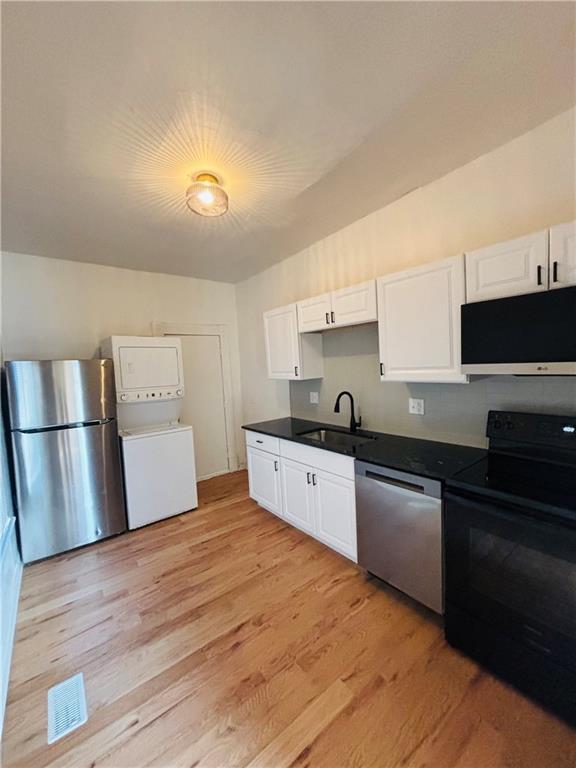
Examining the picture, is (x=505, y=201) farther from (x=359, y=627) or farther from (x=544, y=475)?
(x=359, y=627)

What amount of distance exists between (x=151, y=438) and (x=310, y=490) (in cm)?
166

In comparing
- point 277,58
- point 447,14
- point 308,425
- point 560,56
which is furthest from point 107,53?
point 308,425

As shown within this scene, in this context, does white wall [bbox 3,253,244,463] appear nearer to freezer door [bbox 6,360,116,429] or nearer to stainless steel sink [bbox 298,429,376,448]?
freezer door [bbox 6,360,116,429]

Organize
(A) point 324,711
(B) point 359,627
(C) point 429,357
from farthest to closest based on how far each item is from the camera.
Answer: (C) point 429,357, (B) point 359,627, (A) point 324,711

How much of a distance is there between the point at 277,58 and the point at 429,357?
1.60 metres

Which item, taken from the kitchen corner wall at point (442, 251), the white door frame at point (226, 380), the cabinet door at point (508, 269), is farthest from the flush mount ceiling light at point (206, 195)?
the white door frame at point (226, 380)

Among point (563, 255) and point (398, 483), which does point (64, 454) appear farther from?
point (563, 255)

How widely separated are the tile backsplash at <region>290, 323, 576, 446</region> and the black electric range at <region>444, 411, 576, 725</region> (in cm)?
16

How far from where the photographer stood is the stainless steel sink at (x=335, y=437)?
262cm

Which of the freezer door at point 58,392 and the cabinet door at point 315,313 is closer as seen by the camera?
the freezer door at point 58,392

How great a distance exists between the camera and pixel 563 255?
1.38m

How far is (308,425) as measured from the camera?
3.13 m

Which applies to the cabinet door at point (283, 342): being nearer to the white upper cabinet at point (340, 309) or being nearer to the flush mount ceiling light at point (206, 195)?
the white upper cabinet at point (340, 309)

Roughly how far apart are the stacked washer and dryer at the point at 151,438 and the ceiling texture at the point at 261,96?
1276 mm
